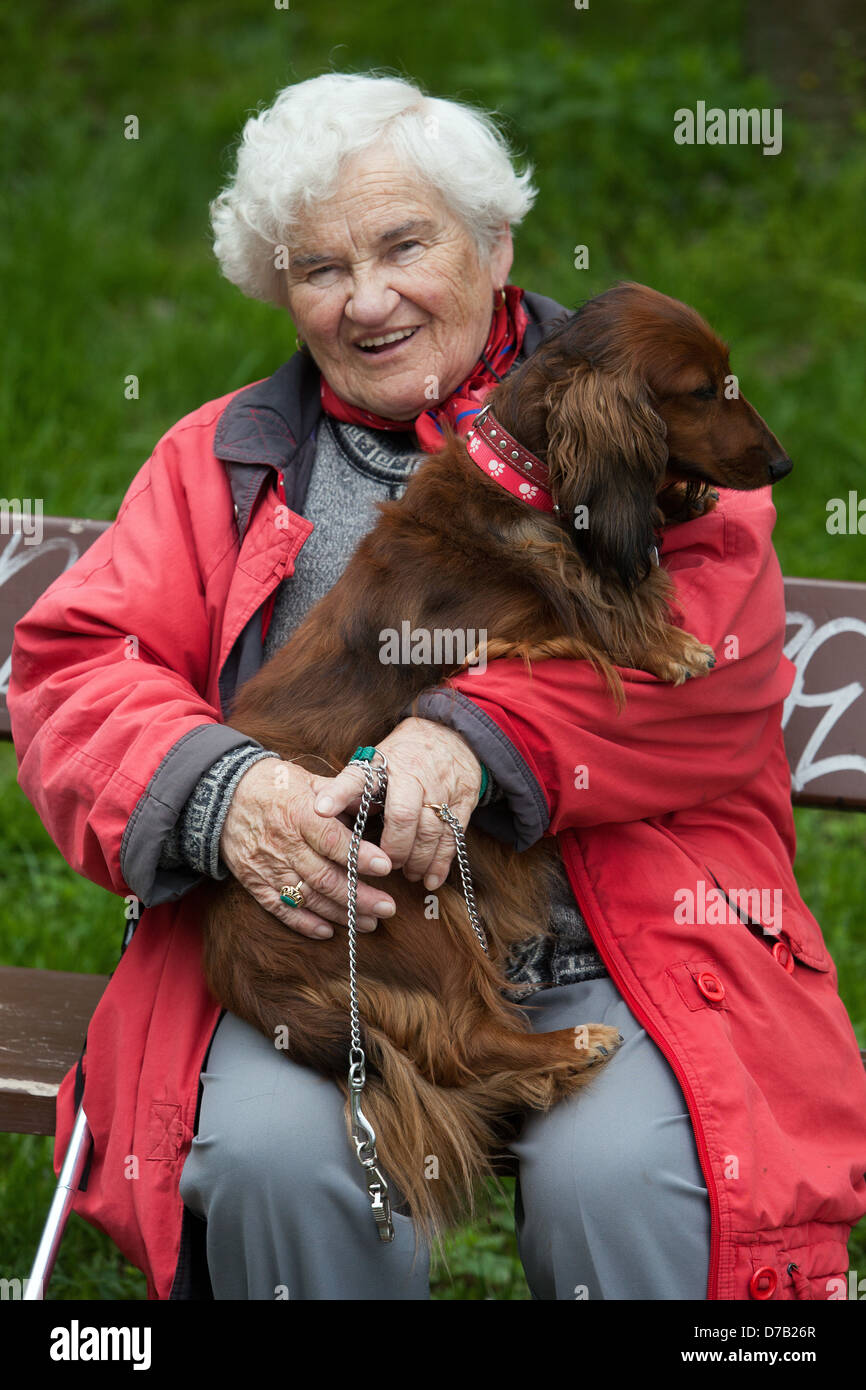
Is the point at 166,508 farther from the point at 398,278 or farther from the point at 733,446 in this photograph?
the point at 733,446

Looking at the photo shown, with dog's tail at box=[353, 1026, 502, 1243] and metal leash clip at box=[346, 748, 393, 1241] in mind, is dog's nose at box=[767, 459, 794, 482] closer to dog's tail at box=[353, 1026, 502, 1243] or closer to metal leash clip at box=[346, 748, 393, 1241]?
metal leash clip at box=[346, 748, 393, 1241]

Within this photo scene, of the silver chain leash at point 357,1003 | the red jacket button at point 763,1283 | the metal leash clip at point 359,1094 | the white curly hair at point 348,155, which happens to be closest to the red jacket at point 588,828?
the red jacket button at point 763,1283

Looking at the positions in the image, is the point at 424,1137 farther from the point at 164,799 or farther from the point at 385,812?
the point at 164,799

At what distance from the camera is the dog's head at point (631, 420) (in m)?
2.35

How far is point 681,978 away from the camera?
7.55 feet

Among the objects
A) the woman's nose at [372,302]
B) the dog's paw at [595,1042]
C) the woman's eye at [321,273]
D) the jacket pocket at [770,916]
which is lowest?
the dog's paw at [595,1042]

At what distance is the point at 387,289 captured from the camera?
107 inches

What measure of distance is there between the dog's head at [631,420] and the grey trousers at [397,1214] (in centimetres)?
88

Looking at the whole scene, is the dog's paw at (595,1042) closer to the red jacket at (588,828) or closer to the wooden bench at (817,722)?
the red jacket at (588,828)

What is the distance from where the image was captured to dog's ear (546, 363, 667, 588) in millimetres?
2344

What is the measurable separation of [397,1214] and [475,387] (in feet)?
5.10
